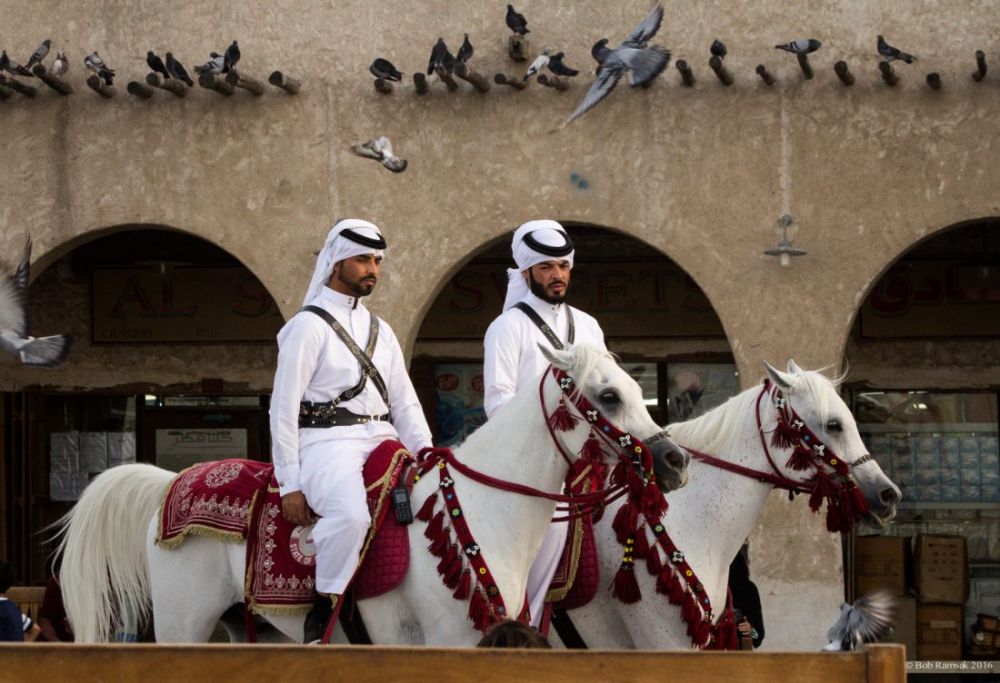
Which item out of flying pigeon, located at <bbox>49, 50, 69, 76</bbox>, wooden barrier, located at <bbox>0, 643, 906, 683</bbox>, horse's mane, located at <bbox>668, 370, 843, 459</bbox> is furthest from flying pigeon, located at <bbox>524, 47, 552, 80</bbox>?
wooden barrier, located at <bbox>0, 643, 906, 683</bbox>

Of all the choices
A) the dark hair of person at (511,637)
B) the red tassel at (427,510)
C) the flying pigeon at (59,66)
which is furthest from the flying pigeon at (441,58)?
the dark hair of person at (511,637)

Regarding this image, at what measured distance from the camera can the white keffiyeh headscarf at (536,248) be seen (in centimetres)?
671

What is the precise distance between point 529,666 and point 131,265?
38.4ft

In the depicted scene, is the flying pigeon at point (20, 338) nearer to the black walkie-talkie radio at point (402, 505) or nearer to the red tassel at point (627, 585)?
the black walkie-talkie radio at point (402, 505)

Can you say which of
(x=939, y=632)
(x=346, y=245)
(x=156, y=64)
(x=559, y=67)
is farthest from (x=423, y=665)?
(x=939, y=632)

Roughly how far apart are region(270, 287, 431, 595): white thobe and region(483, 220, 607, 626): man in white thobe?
15.0 inches

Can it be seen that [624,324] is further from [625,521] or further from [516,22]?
[625,521]

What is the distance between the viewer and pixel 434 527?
573cm

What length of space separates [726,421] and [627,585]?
83 cm

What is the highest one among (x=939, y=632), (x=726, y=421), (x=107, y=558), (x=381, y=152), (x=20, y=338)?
(x=381, y=152)

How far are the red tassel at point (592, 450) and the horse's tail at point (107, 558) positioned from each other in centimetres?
211

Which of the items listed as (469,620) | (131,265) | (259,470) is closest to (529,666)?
(469,620)

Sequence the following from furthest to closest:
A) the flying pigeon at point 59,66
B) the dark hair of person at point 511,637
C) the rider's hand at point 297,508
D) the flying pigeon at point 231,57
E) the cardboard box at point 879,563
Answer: the cardboard box at point 879,563 → the flying pigeon at point 59,66 → the flying pigeon at point 231,57 → the rider's hand at point 297,508 → the dark hair of person at point 511,637

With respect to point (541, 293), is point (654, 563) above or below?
below
